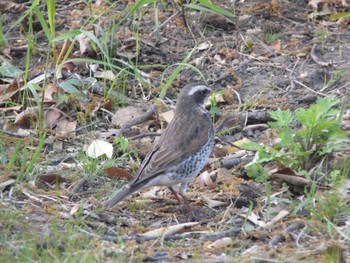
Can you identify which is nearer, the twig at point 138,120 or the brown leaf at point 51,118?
the twig at point 138,120

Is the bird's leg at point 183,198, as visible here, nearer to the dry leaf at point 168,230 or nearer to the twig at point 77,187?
the dry leaf at point 168,230

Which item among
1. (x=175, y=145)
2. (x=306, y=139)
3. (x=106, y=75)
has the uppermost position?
(x=306, y=139)

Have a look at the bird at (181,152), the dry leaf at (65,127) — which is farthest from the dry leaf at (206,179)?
the dry leaf at (65,127)

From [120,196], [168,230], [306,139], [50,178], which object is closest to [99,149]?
[50,178]

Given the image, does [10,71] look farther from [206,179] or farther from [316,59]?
[316,59]

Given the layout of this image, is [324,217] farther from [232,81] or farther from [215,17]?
[215,17]

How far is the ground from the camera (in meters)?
6.20

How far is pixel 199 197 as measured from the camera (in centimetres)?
737

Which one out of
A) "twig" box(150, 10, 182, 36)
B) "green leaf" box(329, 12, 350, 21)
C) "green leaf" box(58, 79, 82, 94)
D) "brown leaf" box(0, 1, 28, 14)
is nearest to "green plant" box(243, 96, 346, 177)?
"green leaf" box(58, 79, 82, 94)

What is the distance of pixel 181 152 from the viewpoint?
724 centimetres

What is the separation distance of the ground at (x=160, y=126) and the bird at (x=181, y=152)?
0.26 m

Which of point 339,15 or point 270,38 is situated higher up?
point 339,15

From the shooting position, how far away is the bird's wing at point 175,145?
7.00m

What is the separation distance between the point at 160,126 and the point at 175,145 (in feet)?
4.85
